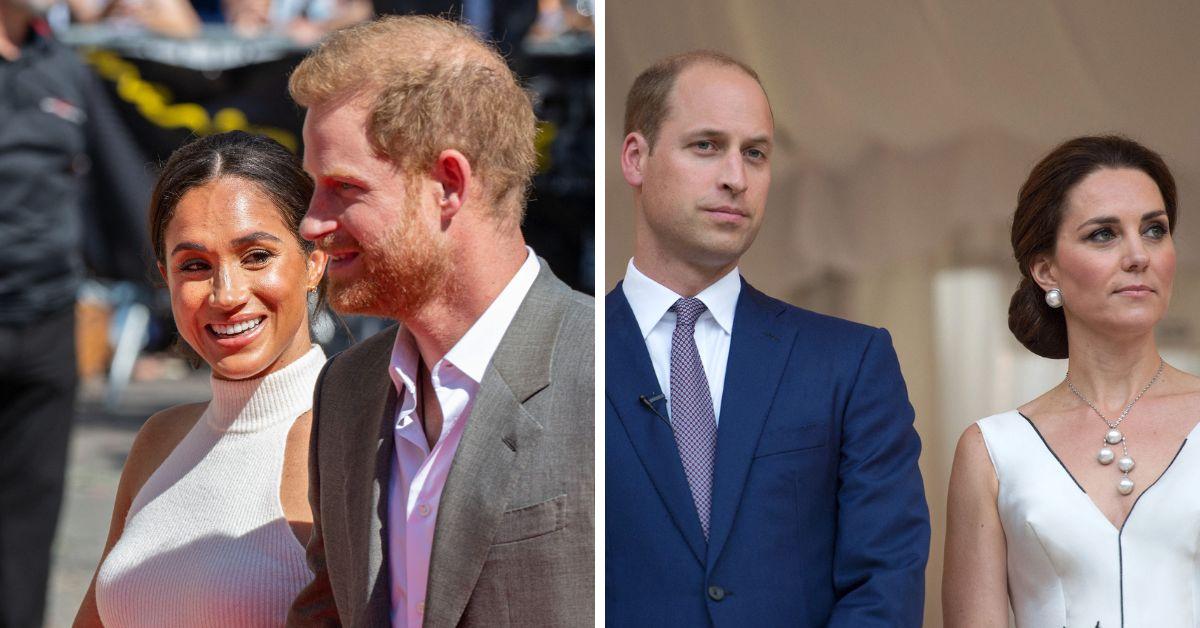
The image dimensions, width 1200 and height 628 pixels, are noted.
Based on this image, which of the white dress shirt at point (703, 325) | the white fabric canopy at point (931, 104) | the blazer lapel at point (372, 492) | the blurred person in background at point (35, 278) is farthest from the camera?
the blurred person in background at point (35, 278)

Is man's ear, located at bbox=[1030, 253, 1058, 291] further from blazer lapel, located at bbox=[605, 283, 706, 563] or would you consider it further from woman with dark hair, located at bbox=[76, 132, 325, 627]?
woman with dark hair, located at bbox=[76, 132, 325, 627]

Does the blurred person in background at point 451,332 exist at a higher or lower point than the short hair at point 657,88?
lower

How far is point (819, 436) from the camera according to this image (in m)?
2.49

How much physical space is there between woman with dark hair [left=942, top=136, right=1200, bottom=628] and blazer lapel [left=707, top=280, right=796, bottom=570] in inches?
19.2

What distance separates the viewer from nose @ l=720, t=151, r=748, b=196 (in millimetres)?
2568

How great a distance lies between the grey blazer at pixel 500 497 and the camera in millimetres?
2068

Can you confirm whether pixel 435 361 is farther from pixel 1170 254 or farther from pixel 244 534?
pixel 1170 254

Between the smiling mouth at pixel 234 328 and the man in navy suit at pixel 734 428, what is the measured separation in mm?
629

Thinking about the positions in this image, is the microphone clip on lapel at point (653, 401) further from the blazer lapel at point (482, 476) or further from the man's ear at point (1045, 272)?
the man's ear at point (1045, 272)

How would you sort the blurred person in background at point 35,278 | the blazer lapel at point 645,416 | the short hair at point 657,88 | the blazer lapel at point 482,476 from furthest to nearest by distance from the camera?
1. the blurred person in background at point 35,278
2. the short hair at point 657,88
3. the blazer lapel at point 645,416
4. the blazer lapel at point 482,476

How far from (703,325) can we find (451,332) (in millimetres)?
605

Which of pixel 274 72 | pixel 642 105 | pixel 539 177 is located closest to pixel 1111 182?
pixel 642 105

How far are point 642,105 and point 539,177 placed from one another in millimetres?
2143

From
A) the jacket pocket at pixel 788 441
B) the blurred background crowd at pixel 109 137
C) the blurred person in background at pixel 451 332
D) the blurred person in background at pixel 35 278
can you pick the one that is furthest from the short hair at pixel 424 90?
the blurred person in background at pixel 35 278
